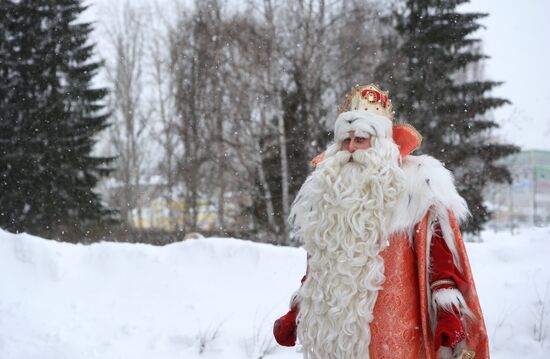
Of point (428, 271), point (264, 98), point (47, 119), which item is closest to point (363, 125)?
point (428, 271)

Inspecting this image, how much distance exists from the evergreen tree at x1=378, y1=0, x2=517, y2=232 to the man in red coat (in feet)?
39.3

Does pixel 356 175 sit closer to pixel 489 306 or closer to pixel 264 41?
pixel 489 306

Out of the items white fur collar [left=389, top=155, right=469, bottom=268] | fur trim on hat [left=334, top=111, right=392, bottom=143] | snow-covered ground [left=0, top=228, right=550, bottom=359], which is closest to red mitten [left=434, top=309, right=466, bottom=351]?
white fur collar [left=389, top=155, right=469, bottom=268]

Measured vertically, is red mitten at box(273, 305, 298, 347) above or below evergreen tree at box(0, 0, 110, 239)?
below

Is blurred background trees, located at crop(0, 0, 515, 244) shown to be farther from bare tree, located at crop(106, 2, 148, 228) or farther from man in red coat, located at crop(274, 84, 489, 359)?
man in red coat, located at crop(274, 84, 489, 359)

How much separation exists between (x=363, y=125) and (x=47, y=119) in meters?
16.4

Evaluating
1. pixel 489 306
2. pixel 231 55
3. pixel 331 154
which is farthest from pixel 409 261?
pixel 231 55

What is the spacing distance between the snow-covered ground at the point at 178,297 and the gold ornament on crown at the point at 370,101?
3.19 m

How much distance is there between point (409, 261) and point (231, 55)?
45.0 ft

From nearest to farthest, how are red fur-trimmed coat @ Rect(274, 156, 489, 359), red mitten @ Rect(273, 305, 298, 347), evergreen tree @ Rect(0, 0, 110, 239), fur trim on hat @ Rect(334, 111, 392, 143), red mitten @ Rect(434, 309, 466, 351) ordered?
1. red mitten @ Rect(434, 309, 466, 351)
2. red fur-trimmed coat @ Rect(274, 156, 489, 359)
3. fur trim on hat @ Rect(334, 111, 392, 143)
4. red mitten @ Rect(273, 305, 298, 347)
5. evergreen tree @ Rect(0, 0, 110, 239)

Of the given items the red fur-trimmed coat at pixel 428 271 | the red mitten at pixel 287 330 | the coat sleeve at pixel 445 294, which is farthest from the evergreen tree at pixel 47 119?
the coat sleeve at pixel 445 294

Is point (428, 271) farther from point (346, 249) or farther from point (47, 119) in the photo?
point (47, 119)

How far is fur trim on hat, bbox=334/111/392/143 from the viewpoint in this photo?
2.50 m

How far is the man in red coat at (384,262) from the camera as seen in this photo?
7.38ft
